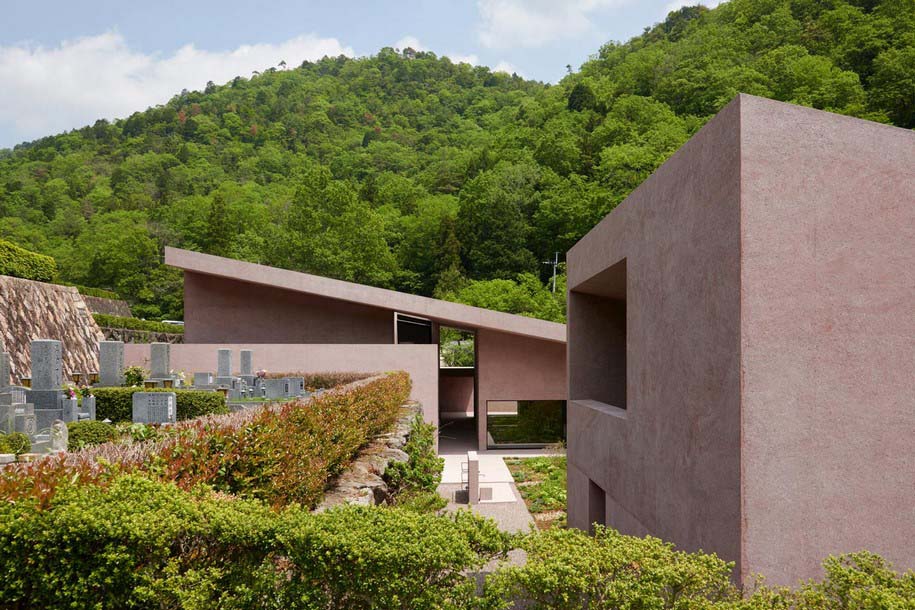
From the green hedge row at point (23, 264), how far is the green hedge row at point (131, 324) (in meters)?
3.04

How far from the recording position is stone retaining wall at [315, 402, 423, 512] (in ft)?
24.4

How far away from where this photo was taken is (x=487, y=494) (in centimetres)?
1584

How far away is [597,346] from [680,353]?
18.6ft

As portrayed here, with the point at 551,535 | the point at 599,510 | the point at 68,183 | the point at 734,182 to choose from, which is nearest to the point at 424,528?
the point at 551,535

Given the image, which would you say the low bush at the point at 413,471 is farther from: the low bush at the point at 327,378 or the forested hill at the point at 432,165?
the forested hill at the point at 432,165

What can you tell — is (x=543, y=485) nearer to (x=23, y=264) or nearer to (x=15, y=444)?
(x=15, y=444)

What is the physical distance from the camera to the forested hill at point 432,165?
41.3 m

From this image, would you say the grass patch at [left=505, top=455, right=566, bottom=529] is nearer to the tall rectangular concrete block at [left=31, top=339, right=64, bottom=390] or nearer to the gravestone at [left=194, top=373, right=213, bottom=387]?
the gravestone at [left=194, top=373, right=213, bottom=387]

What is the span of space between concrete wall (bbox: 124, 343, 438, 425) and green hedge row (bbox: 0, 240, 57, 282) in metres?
5.03

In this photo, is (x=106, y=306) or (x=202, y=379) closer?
(x=202, y=379)

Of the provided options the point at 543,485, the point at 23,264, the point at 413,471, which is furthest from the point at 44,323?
the point at 543,485

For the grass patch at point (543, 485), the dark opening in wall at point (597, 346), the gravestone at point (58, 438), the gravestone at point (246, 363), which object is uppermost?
the dark opening in wall at point (597, 346)

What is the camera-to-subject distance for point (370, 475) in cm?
897

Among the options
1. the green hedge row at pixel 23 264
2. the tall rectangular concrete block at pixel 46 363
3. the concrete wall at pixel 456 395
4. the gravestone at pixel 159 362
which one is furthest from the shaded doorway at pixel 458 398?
the green hedge row at pixel 23 264
